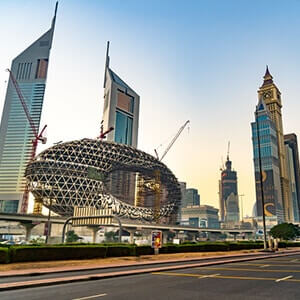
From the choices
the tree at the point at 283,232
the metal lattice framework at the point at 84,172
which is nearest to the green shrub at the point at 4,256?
the tree at the point at 283,232

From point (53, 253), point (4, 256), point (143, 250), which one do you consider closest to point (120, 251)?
point (143, 250)

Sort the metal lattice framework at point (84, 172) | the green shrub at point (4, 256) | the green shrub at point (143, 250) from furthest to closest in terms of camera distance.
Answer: the metal lattice framework at point (84, 172)
the green shrub at point (143, 250)
the green shrub at point (4, 256)

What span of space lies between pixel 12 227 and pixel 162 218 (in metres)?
82.8

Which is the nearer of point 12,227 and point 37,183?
point 37,183

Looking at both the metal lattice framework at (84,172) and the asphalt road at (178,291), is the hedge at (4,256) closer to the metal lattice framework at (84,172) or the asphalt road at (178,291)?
the asphalt road at (178,291)

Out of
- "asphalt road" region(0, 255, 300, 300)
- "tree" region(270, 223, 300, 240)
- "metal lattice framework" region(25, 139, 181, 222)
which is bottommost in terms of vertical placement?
"asphalt road" region(0, 255, 300, 300)

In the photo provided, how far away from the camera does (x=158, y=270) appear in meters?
20.2

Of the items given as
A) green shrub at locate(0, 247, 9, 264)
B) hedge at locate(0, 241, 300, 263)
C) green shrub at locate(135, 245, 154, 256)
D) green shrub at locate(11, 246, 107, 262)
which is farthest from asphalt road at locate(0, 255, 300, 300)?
green shrub at locate(135, 245, 154, 256)

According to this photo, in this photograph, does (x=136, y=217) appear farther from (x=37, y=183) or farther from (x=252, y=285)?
(x=252, y=285)

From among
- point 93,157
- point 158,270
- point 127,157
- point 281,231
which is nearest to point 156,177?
point 127,157

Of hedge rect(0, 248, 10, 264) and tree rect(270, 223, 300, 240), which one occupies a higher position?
tree rect(270, 223, 300, 240)

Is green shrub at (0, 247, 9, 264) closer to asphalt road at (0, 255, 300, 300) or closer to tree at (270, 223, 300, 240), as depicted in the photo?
asphalt road at (0, 255, 300, 300)

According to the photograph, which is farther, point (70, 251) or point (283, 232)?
point (283, 232)

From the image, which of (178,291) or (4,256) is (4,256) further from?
(178,291)
